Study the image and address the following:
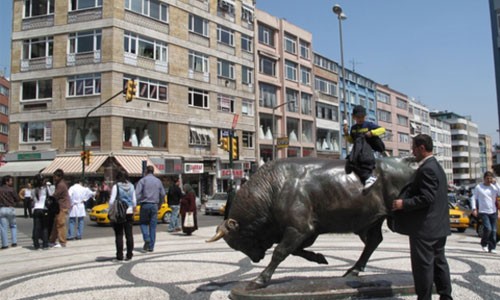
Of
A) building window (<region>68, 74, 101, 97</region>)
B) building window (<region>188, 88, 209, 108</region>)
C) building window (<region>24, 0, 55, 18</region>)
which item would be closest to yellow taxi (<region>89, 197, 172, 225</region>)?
building window (<region>68, 74, 101, 97</region>)

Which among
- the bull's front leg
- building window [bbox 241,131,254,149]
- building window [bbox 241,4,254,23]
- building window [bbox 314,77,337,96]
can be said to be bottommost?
the bull's front leg

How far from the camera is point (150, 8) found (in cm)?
3547

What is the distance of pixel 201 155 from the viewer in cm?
3847

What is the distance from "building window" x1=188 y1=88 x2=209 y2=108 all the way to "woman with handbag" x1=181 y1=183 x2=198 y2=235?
23.4m

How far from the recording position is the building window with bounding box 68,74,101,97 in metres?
32.9

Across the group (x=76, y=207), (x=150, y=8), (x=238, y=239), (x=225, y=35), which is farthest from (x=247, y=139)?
(x=238, y=239)

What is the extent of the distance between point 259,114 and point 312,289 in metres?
40.9

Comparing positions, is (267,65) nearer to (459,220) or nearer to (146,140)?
(146,140)

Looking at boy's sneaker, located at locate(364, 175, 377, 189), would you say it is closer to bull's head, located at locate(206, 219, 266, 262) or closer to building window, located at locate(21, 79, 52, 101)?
bull's head, located at locate(206, 219, 266, 262)

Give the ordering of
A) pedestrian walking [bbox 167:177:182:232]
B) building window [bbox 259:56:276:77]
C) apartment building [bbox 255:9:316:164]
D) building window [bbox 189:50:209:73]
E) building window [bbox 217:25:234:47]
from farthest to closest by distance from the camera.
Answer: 1. building window [bbox 259:56:276:77]
2. apartment building [bbox 255:9:316:164]
3. building window [bbox 217:25:234:47]
4. building window [bbox 189:50:209:73]
5. pedestrian walking [bbox 167:177:182:232]

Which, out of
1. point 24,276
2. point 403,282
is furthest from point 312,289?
point 24,276

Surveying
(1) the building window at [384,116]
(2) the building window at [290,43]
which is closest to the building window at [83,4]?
(2) the building window at [290,43]

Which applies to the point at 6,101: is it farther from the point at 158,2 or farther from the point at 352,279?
the point at 352,279

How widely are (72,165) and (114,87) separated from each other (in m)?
6.09
